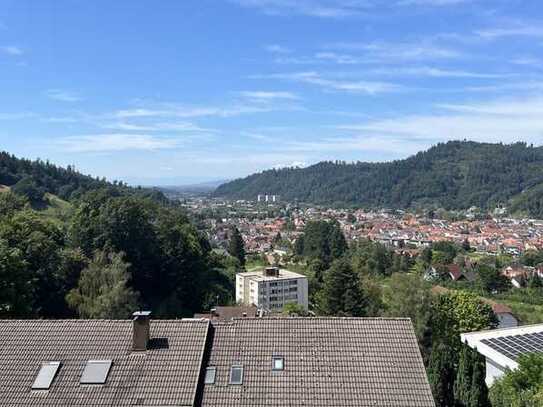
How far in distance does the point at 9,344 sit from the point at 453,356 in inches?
630

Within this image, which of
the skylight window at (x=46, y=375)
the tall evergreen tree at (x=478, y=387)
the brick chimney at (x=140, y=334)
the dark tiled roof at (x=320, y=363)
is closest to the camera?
the dark tiled roof at (x=320, y=363)

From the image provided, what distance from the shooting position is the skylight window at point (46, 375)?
13375 mm

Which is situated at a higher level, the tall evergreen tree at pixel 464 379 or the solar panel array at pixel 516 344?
the tall evergreen tree at pixel 464 379

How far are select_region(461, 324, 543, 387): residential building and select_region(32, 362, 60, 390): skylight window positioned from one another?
17091mm

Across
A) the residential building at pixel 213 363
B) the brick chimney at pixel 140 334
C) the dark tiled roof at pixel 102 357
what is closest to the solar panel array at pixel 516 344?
the residential building at pixel 213 363

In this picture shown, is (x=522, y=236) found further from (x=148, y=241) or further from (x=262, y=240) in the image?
(x=148, y=241)

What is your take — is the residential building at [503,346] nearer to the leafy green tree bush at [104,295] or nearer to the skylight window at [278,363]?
the skylight window at [278,363]

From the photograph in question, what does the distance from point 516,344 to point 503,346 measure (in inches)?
26.6

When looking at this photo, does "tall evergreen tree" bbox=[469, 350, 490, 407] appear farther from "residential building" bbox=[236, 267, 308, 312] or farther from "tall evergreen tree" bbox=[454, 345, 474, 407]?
"residential building" bbox=[236, 267, 308, 312]

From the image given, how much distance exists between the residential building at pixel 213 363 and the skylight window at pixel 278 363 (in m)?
0.03

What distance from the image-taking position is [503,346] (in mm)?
26625

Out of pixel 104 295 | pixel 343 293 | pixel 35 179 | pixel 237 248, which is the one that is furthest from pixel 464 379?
pixel 35 179

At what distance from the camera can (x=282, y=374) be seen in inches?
546

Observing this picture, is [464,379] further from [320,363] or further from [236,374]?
[236,374]
